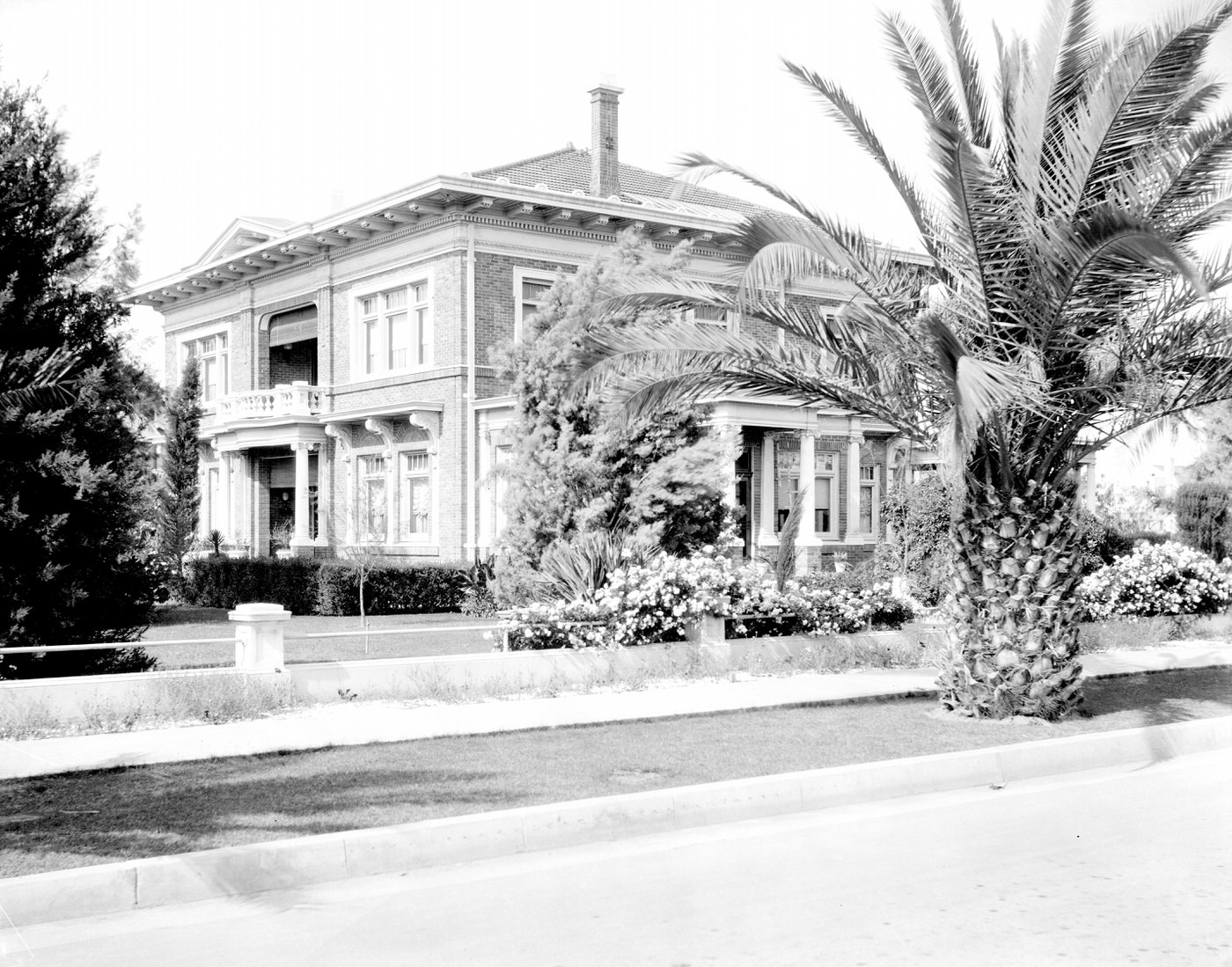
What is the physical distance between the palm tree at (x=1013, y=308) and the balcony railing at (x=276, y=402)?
19954mm

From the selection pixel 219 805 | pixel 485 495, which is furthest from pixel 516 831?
pixel 485 495

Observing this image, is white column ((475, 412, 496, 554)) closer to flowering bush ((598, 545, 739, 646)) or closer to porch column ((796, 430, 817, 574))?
porch column ((796, 430, 817, 574))

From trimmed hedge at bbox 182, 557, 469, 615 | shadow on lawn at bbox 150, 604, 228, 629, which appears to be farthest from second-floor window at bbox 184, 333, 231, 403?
trimmed hedge at bbox 182, 557, 469, 615

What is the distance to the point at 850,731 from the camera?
1085 centimetres

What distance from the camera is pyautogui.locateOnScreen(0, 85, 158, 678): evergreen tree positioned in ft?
40.1

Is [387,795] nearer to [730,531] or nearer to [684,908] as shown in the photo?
[684,908]

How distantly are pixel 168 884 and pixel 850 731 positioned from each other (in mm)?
6380

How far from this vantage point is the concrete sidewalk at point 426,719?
31.3ft

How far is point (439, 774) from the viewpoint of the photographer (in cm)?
877

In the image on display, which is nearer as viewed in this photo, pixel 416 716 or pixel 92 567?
pixel 416 716

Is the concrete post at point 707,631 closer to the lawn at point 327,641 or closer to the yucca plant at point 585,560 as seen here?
the yucca plant at point 585,560

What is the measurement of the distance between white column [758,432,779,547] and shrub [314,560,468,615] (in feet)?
25.5

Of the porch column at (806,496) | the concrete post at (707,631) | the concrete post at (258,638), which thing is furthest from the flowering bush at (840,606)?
the porch column at (806,496)

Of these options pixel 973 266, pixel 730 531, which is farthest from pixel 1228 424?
pixel 973 266
